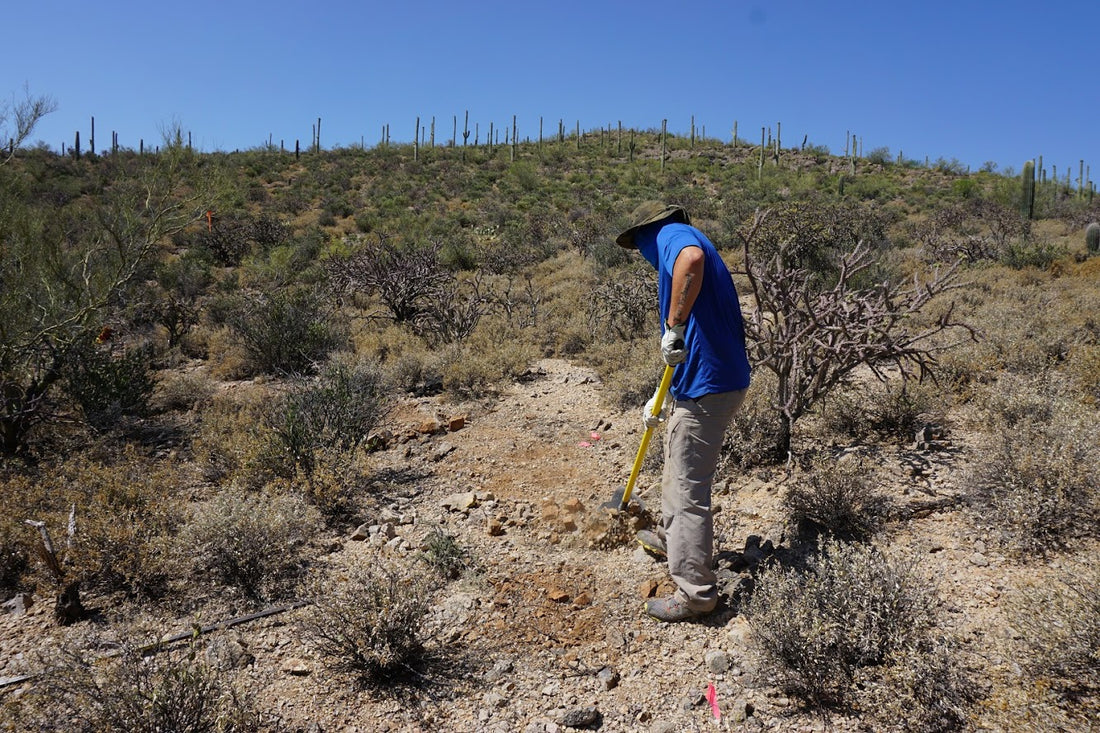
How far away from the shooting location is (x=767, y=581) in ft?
9.85

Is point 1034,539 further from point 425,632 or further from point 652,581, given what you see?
point 425,632

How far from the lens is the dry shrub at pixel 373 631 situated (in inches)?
111

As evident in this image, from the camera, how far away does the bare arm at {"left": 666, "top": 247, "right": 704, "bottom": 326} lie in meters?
2.87

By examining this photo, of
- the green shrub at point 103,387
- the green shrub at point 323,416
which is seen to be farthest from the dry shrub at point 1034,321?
the green shrub at point 103,387

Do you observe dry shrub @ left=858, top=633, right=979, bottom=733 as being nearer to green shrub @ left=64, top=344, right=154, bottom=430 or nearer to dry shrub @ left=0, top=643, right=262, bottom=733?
dry shrub @ left=0, top=643, right=262, bottom=733

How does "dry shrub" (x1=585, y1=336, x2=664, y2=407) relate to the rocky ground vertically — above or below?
above

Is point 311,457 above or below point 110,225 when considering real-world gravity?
below

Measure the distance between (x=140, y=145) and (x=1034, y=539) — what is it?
4610 cm

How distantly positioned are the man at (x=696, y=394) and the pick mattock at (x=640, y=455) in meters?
0.24

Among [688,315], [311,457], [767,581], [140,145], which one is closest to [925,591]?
[767,581]

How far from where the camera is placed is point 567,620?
3.21m

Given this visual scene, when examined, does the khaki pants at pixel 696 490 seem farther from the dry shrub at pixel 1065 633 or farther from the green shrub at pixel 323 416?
the green shrub at pixel 323 416

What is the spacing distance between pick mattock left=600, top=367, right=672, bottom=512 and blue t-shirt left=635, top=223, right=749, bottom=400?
243 millimetres

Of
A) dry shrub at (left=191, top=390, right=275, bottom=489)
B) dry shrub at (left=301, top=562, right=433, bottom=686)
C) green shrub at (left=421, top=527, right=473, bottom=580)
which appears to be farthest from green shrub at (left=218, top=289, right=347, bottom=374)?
dry shrub at (left=301, top=562, right=433, bottom=686)
